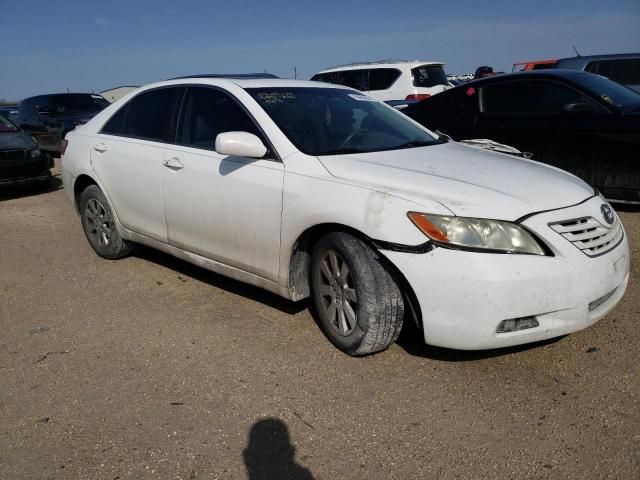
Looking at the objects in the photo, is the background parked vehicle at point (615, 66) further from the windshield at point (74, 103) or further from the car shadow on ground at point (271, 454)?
the windshield at point (74, 103)

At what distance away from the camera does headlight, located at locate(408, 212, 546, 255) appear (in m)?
2.57

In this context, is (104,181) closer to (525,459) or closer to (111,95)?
(525,459)

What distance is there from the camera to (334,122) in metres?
3.67

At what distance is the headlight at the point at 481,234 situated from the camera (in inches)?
101

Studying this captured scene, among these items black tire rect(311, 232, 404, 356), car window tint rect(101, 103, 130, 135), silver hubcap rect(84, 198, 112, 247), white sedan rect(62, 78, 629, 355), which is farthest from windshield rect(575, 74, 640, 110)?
silver hubcap rect(84, 198, 112, 247)

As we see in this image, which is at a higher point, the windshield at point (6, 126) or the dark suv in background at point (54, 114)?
the windshield at point (6, 126)

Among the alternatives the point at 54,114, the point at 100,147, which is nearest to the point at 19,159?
the point at 54,114

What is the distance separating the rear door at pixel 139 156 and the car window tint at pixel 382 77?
7.66m

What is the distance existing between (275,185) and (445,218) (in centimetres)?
106

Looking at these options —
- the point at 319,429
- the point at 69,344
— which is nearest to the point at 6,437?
the point at 69,344

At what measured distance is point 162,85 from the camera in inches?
170

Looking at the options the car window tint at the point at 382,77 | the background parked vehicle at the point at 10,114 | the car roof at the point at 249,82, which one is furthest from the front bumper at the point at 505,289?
the background parked vehicle at the point at 10,114

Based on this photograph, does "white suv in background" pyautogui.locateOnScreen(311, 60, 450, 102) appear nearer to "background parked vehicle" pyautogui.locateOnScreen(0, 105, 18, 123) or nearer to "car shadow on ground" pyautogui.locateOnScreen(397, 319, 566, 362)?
"background parked vehicle" pyautogui.locateOnScreen(0, 105, 18, 123)

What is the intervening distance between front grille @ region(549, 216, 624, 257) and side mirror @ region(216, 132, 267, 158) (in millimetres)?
1658
